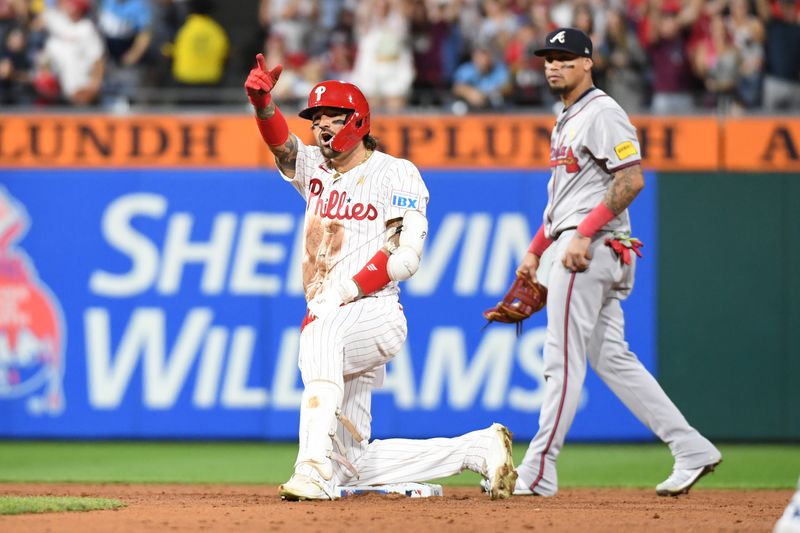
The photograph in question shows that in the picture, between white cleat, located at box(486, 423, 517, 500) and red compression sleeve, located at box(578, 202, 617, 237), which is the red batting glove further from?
white cleat, located at box(486, 423, 517, 500)

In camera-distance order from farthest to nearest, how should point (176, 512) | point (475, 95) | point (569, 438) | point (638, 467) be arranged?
point (475, 95) < point (569, 438) < point (638, 467) < point (176, 512)

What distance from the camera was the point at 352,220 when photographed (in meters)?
6.47

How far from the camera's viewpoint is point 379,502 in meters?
6.30

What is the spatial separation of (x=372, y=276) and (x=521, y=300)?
133cm

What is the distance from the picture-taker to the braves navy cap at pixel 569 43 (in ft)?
22.7

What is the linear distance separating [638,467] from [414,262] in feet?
13.4

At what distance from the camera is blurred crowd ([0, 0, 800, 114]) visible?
40.9ft

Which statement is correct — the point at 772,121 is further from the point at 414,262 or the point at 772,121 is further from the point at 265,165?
the point at 414,262

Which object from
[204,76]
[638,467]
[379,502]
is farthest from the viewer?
[204,76]

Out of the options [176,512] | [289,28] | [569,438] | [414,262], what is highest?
[289,28]

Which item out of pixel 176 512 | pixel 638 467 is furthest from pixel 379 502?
pixel 638 467

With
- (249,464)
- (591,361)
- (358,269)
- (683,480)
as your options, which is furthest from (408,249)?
(249,464)

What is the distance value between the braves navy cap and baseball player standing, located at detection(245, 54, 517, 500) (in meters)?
1.07

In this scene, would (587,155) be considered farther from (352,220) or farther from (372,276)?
(372,276)
